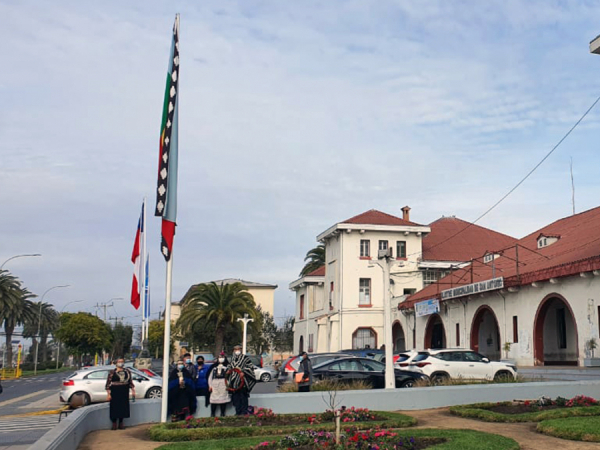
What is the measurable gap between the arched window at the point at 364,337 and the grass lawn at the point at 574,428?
3494 centimetres

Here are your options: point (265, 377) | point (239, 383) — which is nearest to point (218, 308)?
point (265, 377)

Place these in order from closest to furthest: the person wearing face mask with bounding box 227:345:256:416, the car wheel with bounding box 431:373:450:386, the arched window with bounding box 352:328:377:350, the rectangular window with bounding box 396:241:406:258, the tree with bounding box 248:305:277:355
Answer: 1. the person wearing face mask with bounding box 227:345:256:416
2. the car wheel with bounding box 431:373:450:386
3. the arched window with bounding box 352:328:377:350
4. the rectangular window with bounding box 396:241:406:258
5. the tree with bounding box 248:305:277:355

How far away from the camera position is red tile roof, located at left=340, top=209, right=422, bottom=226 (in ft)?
159

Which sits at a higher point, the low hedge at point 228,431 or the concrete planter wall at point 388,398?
the concrete planter wall at point 388,398

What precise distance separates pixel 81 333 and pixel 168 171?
195 feet

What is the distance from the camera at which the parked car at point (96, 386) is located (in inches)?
912

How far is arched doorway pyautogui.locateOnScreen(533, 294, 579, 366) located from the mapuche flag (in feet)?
64.2

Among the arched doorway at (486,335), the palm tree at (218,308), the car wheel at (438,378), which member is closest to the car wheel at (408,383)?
the car wheel at (438,378)

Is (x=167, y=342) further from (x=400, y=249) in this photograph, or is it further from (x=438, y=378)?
(x=400, y=249)

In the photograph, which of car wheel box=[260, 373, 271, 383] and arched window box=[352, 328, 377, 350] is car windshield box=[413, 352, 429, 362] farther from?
arched window box=[352, 328, 377, 350]

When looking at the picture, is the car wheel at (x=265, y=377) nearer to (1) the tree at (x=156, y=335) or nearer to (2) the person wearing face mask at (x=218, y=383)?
(2) the person wearing face mask at (x=218, y=383)

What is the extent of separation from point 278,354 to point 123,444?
69.6 m

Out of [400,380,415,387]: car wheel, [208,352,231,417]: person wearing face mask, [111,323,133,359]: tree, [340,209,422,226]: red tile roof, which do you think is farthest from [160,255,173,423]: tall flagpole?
[111,323,133,359]: tree

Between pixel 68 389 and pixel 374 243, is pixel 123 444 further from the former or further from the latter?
pixel 374 243
